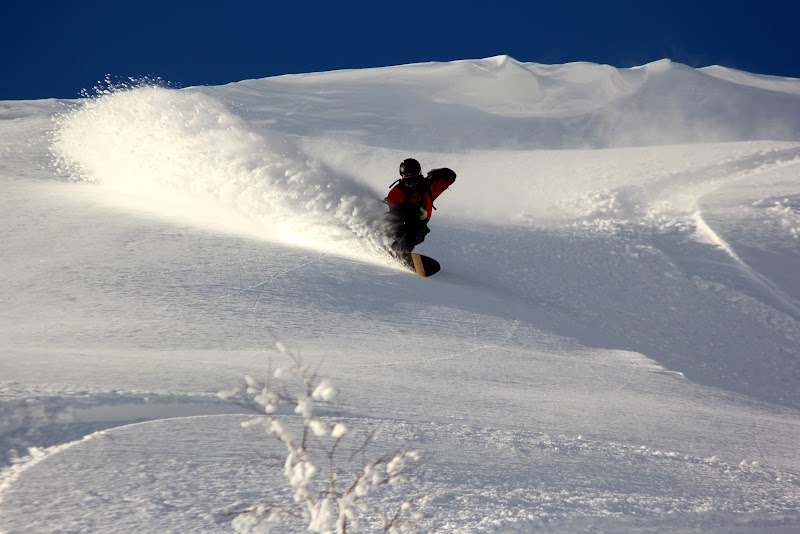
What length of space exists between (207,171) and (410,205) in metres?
2.80

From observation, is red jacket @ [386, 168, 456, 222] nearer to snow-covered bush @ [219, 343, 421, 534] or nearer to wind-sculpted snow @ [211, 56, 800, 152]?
snow-covered bush @ [219, 343, 421, 534]

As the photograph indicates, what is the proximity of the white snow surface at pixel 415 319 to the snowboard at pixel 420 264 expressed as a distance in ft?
0.46

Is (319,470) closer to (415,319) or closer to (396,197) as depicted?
(415,319)

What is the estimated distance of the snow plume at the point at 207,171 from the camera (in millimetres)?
7531

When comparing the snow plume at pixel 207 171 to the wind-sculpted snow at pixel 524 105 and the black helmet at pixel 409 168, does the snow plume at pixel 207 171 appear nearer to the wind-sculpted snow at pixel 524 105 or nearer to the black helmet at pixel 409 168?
the black helmet at pixel 409 168

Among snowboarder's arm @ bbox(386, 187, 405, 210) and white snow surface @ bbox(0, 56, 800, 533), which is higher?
snowboarder's arm @ bbox(386, 187, 405, 210)

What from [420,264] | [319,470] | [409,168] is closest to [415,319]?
[420,264]

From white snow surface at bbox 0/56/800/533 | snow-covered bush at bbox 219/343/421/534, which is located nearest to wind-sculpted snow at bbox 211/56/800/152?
white snow surface at bbox 0/56/800/533

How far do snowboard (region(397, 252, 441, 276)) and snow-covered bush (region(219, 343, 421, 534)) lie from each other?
288 cm

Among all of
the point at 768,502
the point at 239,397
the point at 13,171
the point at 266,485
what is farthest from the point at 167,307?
the point at 13,171

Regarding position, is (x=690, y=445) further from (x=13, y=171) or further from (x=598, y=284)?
(x=13, y=171)

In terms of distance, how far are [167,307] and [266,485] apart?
96.5 inches

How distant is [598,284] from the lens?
703 centimetres

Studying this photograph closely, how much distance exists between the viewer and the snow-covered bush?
187cm
